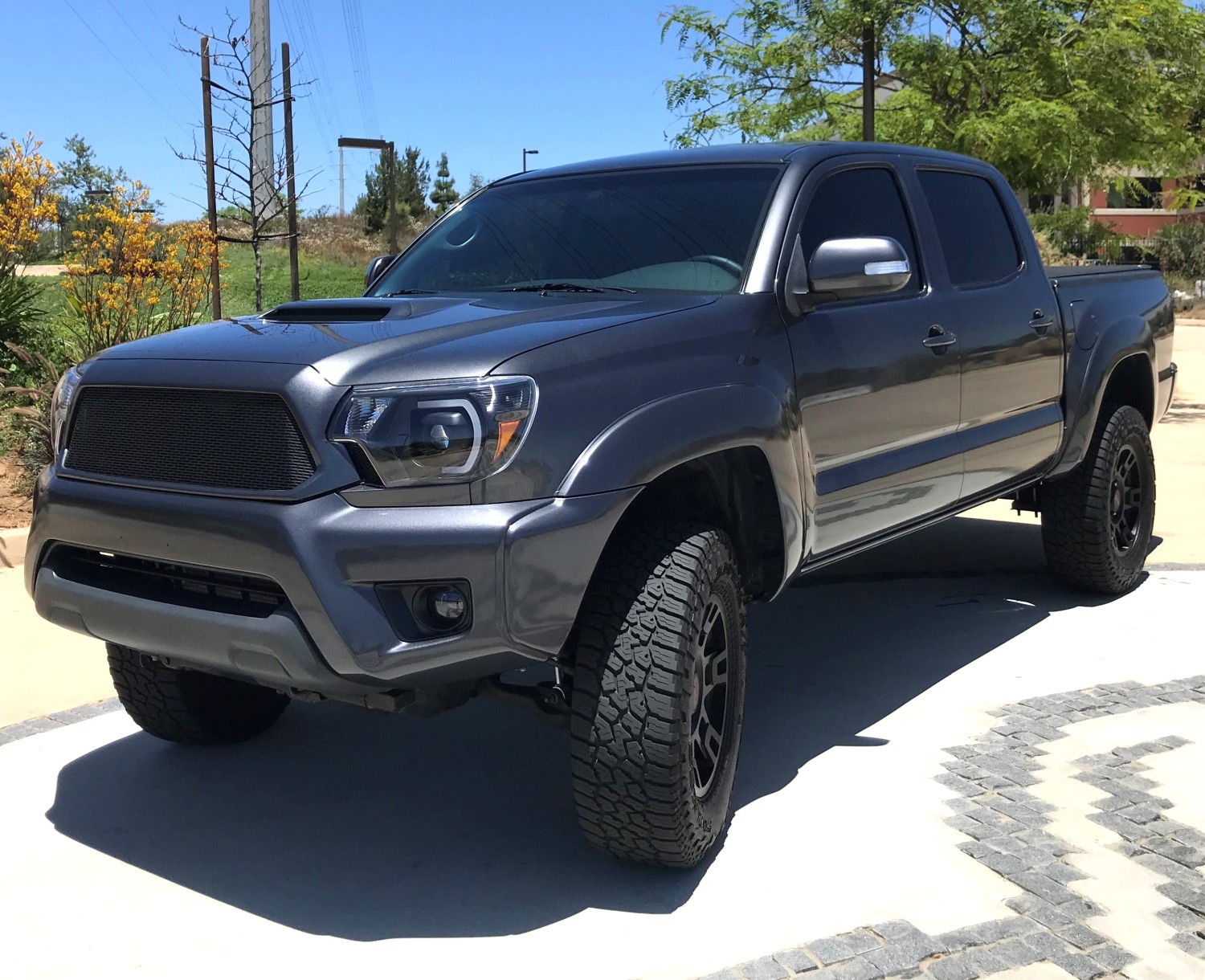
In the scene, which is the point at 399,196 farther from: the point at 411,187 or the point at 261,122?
the point at 261,122

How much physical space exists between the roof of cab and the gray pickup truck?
0.02m

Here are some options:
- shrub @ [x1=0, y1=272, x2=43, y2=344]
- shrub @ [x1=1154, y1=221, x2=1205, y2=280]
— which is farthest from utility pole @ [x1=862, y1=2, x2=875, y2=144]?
shrub @ [x1=1154, y1=221, x2=1205, y2=280]

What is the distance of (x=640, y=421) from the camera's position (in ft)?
10.2

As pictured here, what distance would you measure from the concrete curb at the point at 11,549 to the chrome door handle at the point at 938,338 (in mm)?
4689

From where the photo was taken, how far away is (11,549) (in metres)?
6.64

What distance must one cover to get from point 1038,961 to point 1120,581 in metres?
3.46

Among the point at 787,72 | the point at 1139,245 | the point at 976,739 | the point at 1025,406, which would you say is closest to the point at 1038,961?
the point at 976,739

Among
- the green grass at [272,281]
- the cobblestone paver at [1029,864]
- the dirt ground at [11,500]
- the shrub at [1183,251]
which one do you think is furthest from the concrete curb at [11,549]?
the shrub at [1183,251]

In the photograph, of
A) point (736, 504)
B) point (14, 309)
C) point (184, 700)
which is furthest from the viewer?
point (14, 309)

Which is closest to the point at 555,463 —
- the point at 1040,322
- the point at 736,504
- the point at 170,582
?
the point at 736,504

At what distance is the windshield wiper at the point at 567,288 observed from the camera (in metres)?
3.87

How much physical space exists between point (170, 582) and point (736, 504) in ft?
4.97

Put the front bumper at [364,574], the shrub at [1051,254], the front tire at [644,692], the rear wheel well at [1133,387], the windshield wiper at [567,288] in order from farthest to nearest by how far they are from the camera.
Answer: the shrub at [1051,254]
the rear wheel well at [1133,387]
the windshield wiper at [567,288]
the front tire at [644,692]
the front bumper at [364,574]

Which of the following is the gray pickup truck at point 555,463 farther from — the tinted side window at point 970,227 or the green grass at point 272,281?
the green grass at point 272,281
